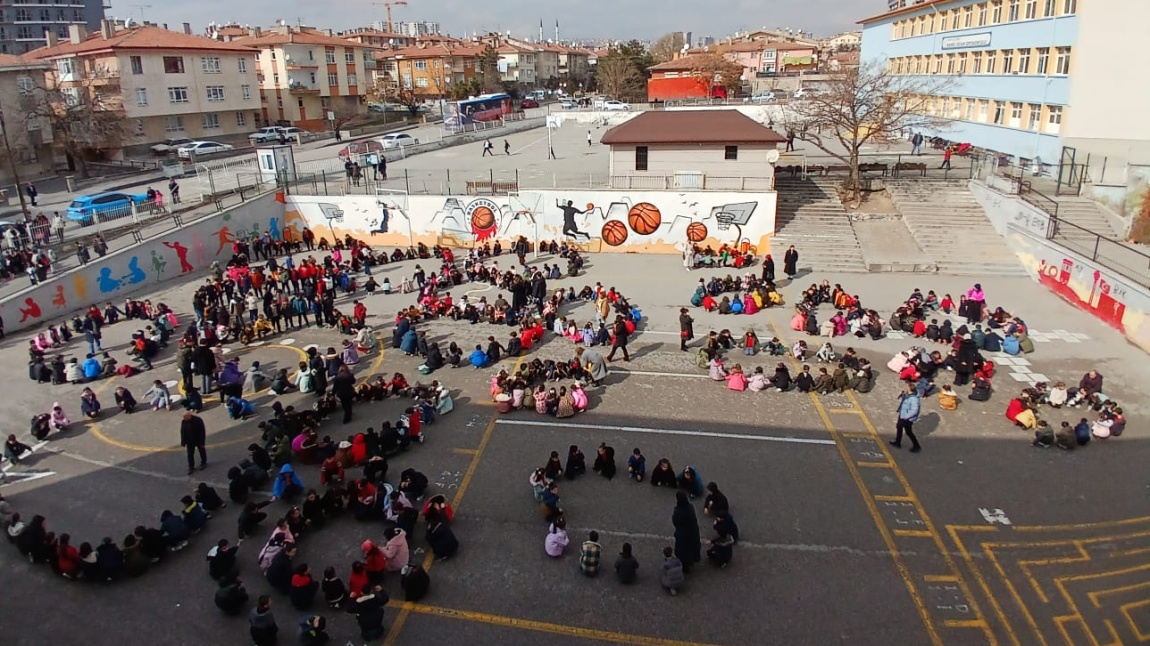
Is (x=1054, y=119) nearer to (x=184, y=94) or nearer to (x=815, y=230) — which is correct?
(x=815, y=230)

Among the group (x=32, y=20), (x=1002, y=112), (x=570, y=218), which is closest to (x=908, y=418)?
(x=570, y=218)

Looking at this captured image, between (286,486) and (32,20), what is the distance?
428 feet

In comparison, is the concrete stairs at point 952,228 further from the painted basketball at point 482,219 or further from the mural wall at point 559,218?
the painted basketball at point 482,219

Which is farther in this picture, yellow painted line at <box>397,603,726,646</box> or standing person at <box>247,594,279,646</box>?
yellow painted line at <box>397,603,726,646</box>

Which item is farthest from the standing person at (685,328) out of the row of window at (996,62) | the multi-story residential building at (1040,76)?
the row of window at (996,62)

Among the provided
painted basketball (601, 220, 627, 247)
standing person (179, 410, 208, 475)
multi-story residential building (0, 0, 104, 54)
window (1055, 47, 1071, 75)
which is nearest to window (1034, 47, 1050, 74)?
window (1055, 47, 1071, 75)

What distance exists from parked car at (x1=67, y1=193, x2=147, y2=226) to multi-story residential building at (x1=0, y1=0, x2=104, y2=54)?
9354 cm

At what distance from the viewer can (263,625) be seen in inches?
367

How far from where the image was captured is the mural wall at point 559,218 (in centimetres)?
3005

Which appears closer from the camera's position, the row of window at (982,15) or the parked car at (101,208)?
the parked car at (101,208)

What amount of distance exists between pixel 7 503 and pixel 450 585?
879 cm

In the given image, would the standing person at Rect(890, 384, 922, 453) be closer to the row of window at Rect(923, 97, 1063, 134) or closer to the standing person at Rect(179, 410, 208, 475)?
the standing person at Rect(179, 410, 208, 475)

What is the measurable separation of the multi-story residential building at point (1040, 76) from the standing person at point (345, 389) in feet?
98.9

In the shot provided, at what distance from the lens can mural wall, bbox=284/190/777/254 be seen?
30047 millimetres
